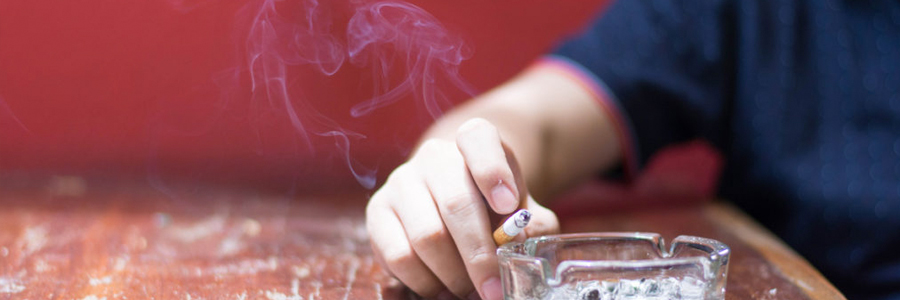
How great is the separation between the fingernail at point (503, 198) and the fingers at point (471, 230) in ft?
0.06

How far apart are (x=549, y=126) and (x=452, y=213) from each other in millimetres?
501

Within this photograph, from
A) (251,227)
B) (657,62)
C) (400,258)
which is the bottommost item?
(251,227)

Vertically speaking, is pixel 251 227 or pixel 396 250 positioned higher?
pixel 396 250

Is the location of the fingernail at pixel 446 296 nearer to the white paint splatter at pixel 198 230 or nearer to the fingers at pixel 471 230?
the fingers at pixel 471 230

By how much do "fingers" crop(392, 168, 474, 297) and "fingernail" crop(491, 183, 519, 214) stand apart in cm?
5

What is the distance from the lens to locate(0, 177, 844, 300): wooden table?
0.68 m

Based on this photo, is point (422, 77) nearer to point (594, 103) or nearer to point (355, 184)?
point (594, 103)

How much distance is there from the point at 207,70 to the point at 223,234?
917 mm

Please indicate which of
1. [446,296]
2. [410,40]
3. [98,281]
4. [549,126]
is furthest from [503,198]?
[549,126]

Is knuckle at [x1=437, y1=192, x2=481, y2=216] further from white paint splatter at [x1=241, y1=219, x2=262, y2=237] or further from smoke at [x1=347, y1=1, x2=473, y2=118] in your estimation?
white paint splatter at [x1=241, y1=219, x2=262, y2=237]

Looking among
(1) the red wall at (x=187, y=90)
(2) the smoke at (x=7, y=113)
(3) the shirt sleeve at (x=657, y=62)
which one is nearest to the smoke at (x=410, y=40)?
(3) the shirt sleeve at (x=657, y=62)

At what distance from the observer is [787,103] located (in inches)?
43.8

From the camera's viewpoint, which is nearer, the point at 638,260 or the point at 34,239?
the point at 638,260

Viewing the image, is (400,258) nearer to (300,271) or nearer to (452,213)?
(452,213)
